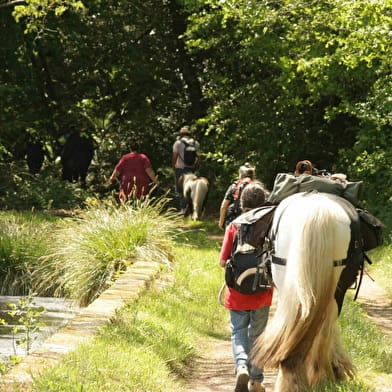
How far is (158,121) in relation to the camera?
26.0m

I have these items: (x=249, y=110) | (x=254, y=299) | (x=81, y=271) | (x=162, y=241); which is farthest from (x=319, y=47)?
(x=254, y=299)

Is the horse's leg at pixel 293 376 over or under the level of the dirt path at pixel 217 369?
over

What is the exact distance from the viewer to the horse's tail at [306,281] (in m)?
6.58

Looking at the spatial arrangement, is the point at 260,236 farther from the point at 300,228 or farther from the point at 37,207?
the point at 37,207

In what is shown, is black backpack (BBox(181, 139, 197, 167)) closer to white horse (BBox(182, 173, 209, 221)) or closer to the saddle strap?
white horse (BBox(182, 173, 209, 221))

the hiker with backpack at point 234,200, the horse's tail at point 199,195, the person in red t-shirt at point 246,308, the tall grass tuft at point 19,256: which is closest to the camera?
the person in red t-shirt at point 246,308

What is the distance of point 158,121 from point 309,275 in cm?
1972

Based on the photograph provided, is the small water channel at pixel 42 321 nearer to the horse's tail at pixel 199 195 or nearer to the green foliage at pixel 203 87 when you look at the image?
the green foliage at pixel 203 87

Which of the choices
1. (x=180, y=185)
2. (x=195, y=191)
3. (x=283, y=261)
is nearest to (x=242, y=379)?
(x=283, y=261)

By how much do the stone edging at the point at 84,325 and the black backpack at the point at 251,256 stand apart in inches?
51.9

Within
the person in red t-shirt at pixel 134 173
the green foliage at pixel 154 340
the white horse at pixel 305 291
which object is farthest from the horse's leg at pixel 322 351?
the person in red t-shirt at pixel 134 173

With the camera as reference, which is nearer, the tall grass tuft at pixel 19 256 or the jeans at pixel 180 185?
the tall grass tuft at pixel 19 256

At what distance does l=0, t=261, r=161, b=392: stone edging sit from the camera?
657 centimetres

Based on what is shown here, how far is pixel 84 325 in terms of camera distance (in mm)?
8312
